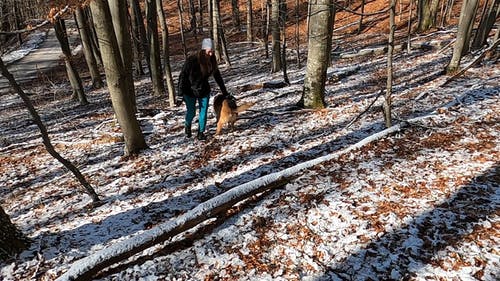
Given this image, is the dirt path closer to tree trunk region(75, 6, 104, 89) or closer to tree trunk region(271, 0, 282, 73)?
tree trunk region(75, 6, 104, 89)

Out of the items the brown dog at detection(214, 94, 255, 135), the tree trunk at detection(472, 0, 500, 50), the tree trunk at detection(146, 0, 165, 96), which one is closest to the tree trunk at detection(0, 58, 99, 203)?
the brown dog at detection(214, 94, 255, 135)

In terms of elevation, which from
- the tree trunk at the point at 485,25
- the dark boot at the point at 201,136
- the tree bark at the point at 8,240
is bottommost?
the dark boot at the point at 201,136

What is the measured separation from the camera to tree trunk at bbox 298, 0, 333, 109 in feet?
23.5

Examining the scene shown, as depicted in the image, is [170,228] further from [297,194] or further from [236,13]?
[236,13]

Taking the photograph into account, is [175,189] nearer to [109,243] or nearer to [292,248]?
[109,243]

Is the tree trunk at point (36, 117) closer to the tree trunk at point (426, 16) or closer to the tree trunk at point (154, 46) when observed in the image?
the tree trunk at point (154, 46)

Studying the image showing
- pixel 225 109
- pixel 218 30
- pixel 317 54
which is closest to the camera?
pixel 225 109

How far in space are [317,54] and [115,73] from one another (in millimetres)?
4484

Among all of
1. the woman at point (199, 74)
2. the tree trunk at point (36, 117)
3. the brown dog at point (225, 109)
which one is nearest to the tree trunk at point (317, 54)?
the brown dog at point (225, 109)

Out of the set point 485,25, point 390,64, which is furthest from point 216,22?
point 390,64

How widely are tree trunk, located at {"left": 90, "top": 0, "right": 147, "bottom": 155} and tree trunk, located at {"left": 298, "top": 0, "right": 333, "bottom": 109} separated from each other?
418 cm

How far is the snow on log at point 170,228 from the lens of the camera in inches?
133

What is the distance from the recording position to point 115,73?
20.5ft

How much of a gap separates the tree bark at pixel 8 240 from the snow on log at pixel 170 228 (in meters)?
1.04
